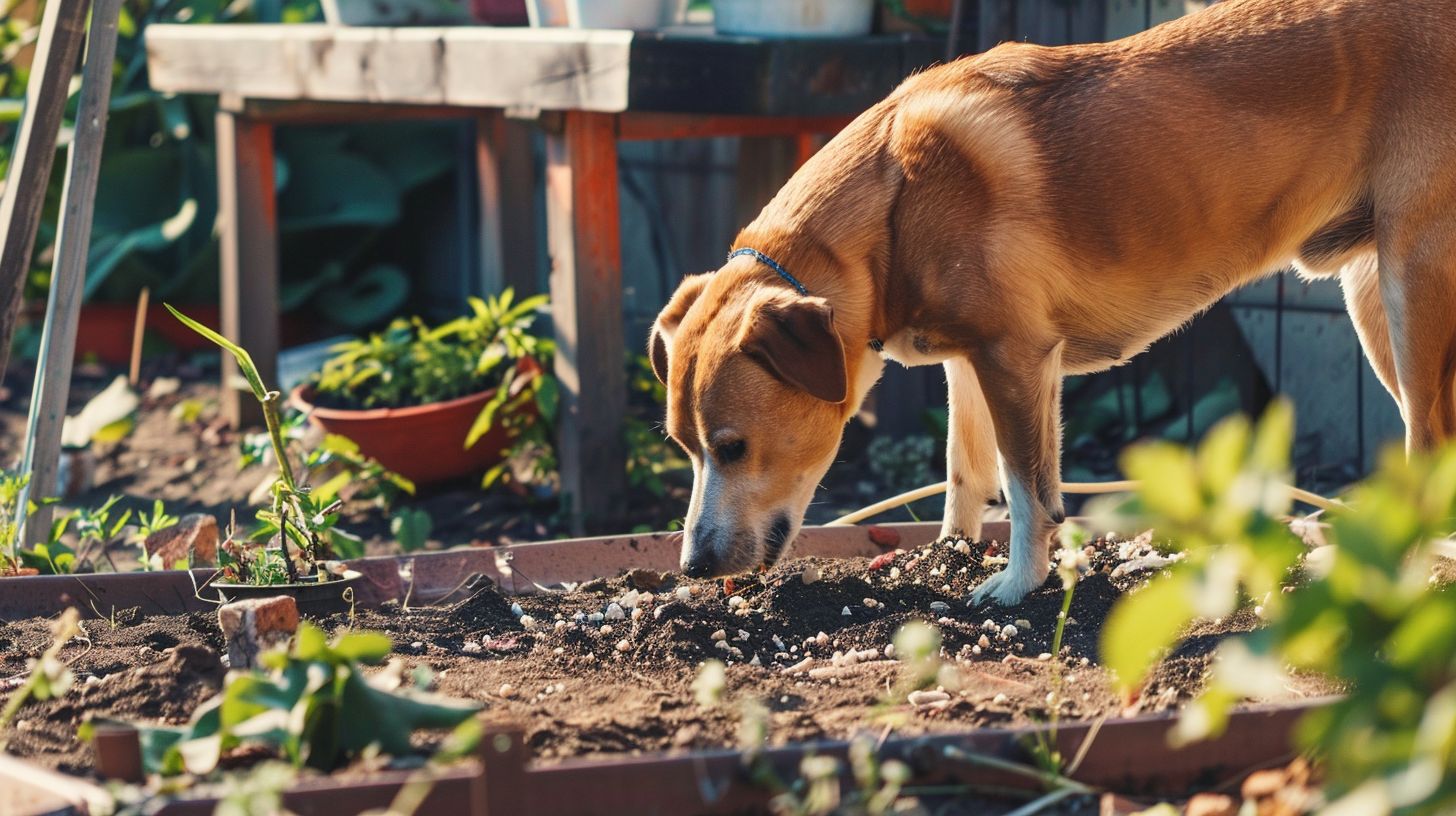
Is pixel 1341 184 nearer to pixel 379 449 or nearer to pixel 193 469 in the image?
pixel 379 449

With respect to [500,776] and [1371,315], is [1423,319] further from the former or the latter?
[500,776]

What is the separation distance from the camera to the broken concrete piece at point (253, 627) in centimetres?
269

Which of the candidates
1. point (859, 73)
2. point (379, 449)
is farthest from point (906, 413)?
point (379, 449)

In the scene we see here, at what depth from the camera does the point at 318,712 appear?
2.00 metres

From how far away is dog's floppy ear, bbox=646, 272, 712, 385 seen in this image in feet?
11.9

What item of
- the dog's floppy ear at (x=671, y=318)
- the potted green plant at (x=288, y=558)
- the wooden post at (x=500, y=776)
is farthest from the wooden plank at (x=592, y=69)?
the wooden post at (x=500, y=776)

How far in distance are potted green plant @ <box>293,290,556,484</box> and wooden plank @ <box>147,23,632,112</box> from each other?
31.9 inches

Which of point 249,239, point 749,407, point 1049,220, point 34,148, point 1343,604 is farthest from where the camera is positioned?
point 249,239

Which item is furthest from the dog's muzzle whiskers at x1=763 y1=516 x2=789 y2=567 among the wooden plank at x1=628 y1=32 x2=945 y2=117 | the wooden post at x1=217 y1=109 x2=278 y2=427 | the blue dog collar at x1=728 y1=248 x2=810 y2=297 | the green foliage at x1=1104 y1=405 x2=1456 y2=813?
the wooden post at x1=217 y1=109 x2=278 y2=427

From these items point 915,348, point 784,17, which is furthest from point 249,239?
point 915,348

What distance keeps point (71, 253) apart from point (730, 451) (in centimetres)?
183

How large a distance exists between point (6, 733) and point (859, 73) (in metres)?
3.61

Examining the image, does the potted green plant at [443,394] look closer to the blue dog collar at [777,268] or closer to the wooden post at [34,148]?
the wooden post at [34,148]

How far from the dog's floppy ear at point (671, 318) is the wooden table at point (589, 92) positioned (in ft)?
4.21
